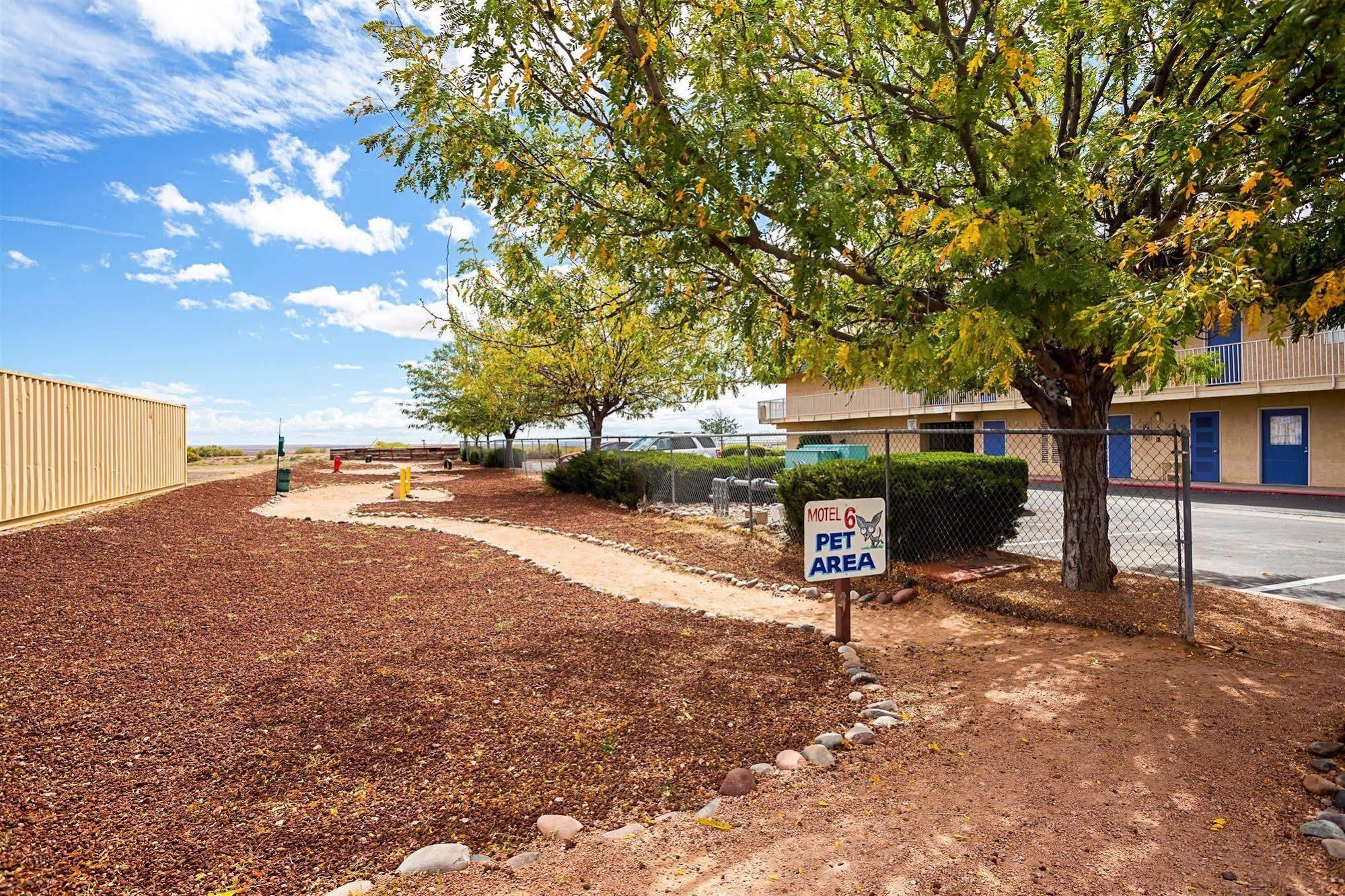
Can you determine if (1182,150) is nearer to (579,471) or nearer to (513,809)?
(513,809)

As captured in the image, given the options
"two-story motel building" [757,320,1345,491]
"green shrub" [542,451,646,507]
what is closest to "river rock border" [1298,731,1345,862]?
"green shrub" [542,451,646,507]

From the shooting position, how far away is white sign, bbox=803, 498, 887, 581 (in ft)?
17.4

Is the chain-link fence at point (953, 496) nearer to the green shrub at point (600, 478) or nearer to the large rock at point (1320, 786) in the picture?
the green shrub at point (600, 478)

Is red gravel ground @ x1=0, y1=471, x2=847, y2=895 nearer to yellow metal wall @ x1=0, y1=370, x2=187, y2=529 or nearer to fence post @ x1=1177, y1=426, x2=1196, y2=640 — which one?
fence post @ x1=1177, y1=426, x2=1196, y2=640

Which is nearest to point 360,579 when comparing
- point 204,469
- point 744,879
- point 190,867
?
point 190,867

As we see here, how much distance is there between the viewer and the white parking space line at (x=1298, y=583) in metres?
7.62

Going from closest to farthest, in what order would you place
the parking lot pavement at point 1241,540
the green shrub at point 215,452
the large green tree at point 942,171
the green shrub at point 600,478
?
1. the large green tree at point 942,171
2. the parking lot pavement at point 1241,540
3. the green shrub at point 600,478
4. the green shrub at point 215,452

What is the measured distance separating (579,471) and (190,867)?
14.5 meters

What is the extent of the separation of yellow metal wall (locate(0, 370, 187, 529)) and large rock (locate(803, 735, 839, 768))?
13020mm

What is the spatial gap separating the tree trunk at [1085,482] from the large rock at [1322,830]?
13.6 ft

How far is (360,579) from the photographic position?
7809mm

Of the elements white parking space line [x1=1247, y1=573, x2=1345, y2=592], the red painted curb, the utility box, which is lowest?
white parking space line [x1=1247, y1=573, x2=1345, y2=592]

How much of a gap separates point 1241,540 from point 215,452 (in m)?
56.3

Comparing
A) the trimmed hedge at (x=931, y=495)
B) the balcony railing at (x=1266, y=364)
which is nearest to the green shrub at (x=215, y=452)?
the balcony railing at (x=1266, y=364)
